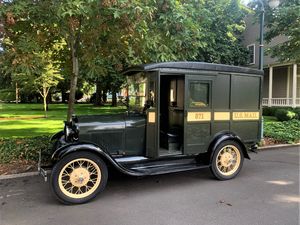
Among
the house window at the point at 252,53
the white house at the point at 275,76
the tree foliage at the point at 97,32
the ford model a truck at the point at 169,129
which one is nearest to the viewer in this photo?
the ford model a truck at the point at 169,129

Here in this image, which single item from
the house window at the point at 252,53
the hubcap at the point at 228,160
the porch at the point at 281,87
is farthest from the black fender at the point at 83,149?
the house window at the point at 252,53

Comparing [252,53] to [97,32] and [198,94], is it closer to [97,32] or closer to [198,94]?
[97,32]

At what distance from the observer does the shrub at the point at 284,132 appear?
10.1 metres

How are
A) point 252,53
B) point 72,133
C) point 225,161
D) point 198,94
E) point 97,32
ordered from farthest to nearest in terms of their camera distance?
point 252,53, point 97,32, point 225,161, point 198,94, point 72,133

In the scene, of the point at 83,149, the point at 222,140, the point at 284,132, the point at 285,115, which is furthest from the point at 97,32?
the point at 285,115

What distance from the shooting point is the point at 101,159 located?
15.7 feet

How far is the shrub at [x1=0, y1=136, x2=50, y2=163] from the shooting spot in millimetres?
6727

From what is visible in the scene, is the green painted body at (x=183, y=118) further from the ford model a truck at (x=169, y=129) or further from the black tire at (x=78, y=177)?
the black tire at (x=78, y=177)

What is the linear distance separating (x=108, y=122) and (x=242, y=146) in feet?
9.39

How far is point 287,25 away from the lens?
11508 millimetres

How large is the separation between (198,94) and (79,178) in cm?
271

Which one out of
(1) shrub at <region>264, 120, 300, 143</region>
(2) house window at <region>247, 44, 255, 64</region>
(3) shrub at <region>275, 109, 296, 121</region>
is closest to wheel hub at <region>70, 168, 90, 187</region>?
(1) shrub at <region>264, 120, 300, 143</region>

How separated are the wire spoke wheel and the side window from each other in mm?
2194

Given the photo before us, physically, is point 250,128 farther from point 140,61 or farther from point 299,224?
point 140,61
